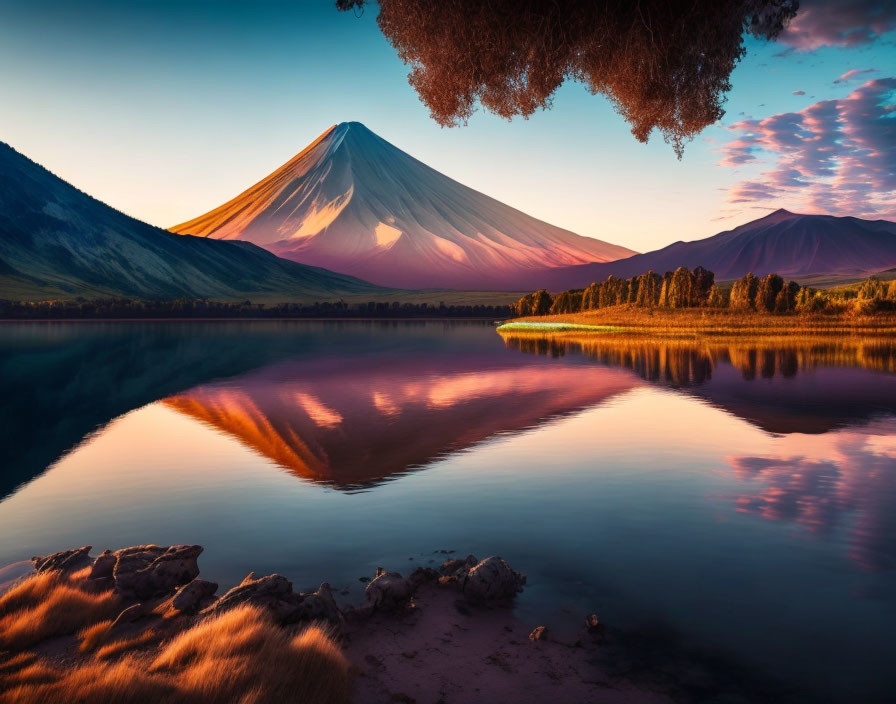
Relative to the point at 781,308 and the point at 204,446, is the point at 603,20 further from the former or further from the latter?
the point at 781,308

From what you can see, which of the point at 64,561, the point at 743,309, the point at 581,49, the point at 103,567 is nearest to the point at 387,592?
the point at 103,567

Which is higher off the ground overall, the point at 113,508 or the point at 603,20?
the point at 603,20

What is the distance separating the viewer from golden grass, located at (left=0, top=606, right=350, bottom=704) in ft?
16.1

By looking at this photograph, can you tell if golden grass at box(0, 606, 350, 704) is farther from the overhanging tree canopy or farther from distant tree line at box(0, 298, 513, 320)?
distant tree line at box(0, 298, 513, 320)

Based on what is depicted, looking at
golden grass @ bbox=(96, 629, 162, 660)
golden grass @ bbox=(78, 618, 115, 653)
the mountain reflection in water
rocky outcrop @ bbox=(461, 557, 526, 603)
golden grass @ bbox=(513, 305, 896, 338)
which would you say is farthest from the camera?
golden grass @ bbox=(513, 305, 896, 338)

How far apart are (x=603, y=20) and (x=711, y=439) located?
10.3 m

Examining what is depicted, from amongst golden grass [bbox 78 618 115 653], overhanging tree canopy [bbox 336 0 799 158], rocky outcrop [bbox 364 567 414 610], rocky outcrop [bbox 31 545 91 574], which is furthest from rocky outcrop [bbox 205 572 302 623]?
overhanging tree canopy [bbox 336 0 799 158]

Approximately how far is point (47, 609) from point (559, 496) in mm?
7775

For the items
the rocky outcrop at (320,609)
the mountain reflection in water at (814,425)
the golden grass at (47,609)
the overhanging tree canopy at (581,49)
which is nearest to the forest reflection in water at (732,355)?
the mountain reflection in water at (814,425)

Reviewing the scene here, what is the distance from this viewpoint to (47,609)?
681cm

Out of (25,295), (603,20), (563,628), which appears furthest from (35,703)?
(25,295)

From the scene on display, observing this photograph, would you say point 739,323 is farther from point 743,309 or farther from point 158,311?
point 158,311

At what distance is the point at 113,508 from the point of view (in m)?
11.4

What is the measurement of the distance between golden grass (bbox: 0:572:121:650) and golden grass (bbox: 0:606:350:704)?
0.72 m
